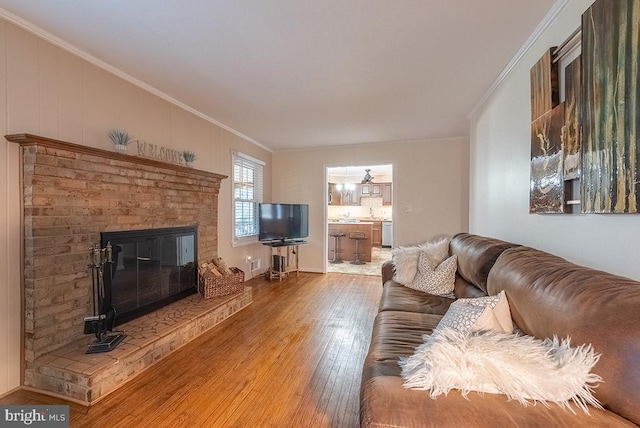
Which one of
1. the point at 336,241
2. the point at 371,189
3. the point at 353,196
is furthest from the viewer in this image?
the point at 353,196

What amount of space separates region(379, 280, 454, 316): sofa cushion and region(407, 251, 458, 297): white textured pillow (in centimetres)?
6

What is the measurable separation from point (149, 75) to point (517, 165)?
3.28 metres

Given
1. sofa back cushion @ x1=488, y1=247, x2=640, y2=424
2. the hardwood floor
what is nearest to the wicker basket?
the hardwood floor

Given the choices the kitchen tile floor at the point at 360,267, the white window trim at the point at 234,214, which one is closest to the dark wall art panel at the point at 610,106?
the white window trim at the point at 234,214

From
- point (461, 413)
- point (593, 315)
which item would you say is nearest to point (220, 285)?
point (461, 413)

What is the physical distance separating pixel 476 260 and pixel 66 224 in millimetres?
3027

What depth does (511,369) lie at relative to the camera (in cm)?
92

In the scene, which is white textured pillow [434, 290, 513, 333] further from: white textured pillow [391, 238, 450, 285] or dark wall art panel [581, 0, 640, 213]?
white textured pillow [391, 238, 450, 285]

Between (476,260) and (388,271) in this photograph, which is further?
(388,271)

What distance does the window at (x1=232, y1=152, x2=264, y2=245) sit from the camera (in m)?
4.37

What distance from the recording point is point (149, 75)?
Answer: 2.50 meters

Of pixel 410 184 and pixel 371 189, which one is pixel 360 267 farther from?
pixel 371 189

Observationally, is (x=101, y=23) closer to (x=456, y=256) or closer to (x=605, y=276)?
(x=605, y=276)

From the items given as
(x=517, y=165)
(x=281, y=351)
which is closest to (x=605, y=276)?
(x=517, y=165)
